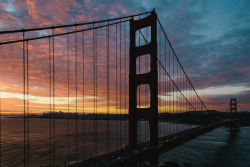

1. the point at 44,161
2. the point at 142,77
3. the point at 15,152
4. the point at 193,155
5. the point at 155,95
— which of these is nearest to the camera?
the point at 155,95

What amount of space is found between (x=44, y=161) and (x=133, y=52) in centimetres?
2843

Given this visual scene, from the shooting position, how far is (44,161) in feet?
112

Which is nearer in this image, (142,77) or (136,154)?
(136,154)

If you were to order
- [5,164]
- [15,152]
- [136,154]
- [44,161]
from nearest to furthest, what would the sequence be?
1. [136,154]
2. [5,164]
3. [44,161]
4. [15,152]

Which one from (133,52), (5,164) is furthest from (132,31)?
(5,164)

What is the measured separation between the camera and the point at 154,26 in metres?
18.9

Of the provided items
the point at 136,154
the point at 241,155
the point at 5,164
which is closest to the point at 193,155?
the point at 241,155

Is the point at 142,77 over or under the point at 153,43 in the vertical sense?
under

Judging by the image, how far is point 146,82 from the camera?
60.8ft

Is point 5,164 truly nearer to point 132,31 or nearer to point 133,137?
point 133,137

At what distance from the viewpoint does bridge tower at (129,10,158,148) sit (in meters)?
17.9

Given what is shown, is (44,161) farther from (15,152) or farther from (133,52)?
(133,52)

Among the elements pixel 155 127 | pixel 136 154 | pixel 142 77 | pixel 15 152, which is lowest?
pixel 15 152

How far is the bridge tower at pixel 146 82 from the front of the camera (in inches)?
705
